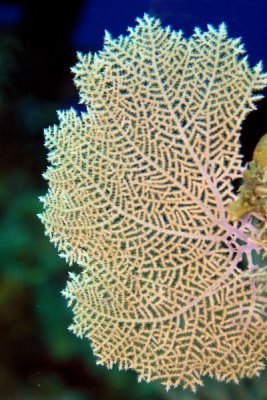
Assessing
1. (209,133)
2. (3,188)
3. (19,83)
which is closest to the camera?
(209,133)

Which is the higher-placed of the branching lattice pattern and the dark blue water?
the dark blue water

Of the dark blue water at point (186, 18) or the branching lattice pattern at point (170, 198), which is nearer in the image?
the branching lattice pattern at point (170, 198)

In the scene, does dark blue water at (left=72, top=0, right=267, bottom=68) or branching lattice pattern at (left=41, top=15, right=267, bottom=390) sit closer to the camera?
branching lattice pattern at (left=41, top=15, right=267, bottom=390)

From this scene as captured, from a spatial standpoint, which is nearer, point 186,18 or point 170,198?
point 170,198

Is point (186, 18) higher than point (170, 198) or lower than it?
higher

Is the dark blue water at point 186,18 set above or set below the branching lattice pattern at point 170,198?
above

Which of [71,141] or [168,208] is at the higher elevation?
[71,141]

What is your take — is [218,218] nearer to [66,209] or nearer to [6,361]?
[66,209]

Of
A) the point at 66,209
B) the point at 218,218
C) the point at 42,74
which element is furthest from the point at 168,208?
the point at 42,74
